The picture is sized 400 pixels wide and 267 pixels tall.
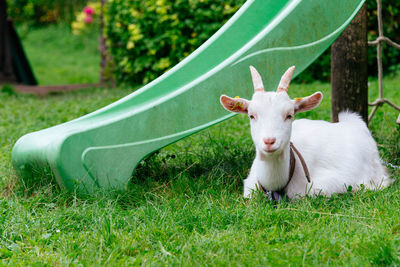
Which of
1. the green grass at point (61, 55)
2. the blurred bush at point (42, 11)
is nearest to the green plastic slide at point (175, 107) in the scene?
the green grass at point (61, 55)

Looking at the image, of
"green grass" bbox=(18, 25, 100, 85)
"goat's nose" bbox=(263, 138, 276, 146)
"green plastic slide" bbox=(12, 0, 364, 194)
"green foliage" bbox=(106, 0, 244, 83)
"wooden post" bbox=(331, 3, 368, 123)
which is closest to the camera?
"goat's nose" bbox=(263, 138, 276, 146)

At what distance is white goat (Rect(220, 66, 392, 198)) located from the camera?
2988mm

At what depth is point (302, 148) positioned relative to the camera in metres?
3.64

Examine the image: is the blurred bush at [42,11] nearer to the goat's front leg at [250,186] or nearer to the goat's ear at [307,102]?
the goat's front leg at [250,186]

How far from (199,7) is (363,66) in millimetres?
4418

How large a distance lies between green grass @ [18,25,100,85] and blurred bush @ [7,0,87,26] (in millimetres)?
397

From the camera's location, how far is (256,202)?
3.27 m

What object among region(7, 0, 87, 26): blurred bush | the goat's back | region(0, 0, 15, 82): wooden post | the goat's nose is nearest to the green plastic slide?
the goat's back

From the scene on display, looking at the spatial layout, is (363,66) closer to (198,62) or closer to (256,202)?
(198,62)

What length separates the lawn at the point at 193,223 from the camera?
2.59m

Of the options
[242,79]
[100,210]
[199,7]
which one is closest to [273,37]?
[242,79]

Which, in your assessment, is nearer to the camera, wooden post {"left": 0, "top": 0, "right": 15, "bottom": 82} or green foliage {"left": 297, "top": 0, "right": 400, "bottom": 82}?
green foliage {"left": 297, "top": 0, "right": 400, "bottom": 82}

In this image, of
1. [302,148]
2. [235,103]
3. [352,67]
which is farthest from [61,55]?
[235,103]

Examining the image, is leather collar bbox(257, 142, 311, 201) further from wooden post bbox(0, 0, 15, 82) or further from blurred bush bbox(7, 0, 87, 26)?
blurred bush bbox(7, 0, 87, 26)
